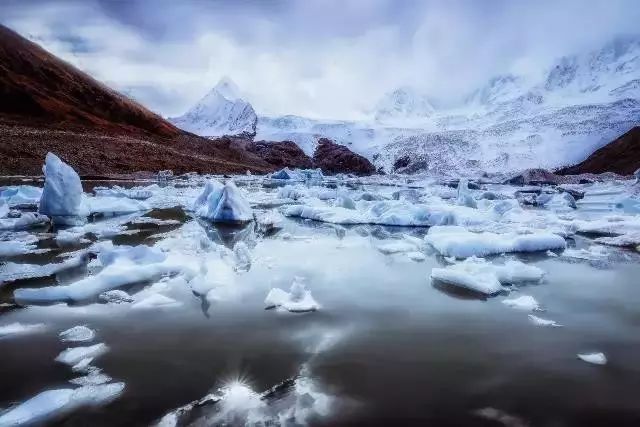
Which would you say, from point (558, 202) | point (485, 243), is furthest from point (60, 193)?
point (558, 202)

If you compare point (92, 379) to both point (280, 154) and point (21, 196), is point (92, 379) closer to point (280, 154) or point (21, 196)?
Result: point (21, 196)

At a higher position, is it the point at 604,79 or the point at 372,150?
the point at 604,79

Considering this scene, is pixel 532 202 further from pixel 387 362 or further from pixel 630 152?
pixel 630 152

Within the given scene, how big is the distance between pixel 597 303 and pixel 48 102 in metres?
59.9

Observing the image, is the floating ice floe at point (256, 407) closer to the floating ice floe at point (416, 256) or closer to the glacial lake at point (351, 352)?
the glacial lake at point (351, 352)

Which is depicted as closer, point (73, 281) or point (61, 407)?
point (61, 407)

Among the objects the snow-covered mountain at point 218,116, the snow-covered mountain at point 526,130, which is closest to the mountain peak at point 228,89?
the snow-covered mountain at point 218,116

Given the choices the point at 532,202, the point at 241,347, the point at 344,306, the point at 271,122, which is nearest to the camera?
the point at 241,347

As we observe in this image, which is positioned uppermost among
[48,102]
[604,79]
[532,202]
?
[604,79]

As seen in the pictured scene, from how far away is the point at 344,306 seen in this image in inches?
200

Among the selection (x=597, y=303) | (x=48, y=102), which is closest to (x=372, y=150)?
(x=48, y=102)

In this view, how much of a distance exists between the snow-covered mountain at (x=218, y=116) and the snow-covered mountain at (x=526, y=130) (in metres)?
7.91

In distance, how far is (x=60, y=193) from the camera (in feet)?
38.2

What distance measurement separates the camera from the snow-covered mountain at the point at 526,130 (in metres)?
70.4
